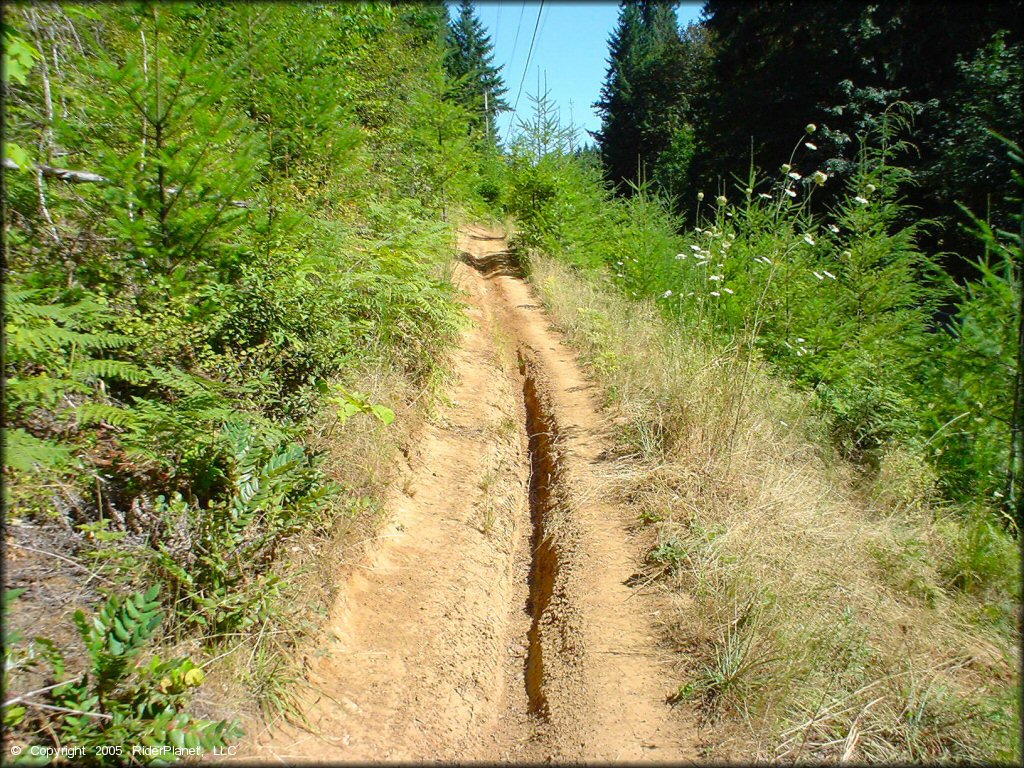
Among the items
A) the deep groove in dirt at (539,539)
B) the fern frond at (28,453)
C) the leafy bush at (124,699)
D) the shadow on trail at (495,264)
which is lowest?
the deep groove in dirt at (539,539)

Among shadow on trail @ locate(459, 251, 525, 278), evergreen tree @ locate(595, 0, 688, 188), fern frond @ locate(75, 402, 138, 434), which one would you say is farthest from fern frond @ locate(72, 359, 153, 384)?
evergreen tree @ locate(595, 0, 688, 188)

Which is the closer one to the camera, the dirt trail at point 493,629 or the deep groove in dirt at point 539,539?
the dirt trail at point 493,629

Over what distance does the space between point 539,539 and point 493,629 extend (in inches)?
46.1

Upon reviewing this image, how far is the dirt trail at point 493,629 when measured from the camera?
2.92 metres

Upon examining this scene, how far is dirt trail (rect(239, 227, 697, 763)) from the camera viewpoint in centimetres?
292

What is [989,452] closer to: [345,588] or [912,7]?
[345,588]

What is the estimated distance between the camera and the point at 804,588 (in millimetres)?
3514

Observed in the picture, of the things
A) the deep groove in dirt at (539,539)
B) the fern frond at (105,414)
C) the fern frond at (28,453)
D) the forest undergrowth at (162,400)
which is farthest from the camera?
the deep groove in dirt at (539,539)

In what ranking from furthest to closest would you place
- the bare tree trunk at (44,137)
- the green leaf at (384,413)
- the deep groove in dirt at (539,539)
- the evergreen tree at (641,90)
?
the evergreen tree at (641,90), the green leaf at (384,413), the bare tree trunk at (44,137), the deep groove in dirt at (539,539)

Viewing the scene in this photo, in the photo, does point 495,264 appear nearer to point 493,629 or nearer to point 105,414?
point 493,629

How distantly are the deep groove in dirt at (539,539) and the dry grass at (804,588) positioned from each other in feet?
2.37

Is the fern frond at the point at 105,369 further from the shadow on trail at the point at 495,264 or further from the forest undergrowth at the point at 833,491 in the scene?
the shadow on trail at the point at 495,264

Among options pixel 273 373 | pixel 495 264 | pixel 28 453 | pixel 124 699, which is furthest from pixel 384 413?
pixel 495 264

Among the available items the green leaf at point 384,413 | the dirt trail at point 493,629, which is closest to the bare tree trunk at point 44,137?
the green leaf at point 384,413
